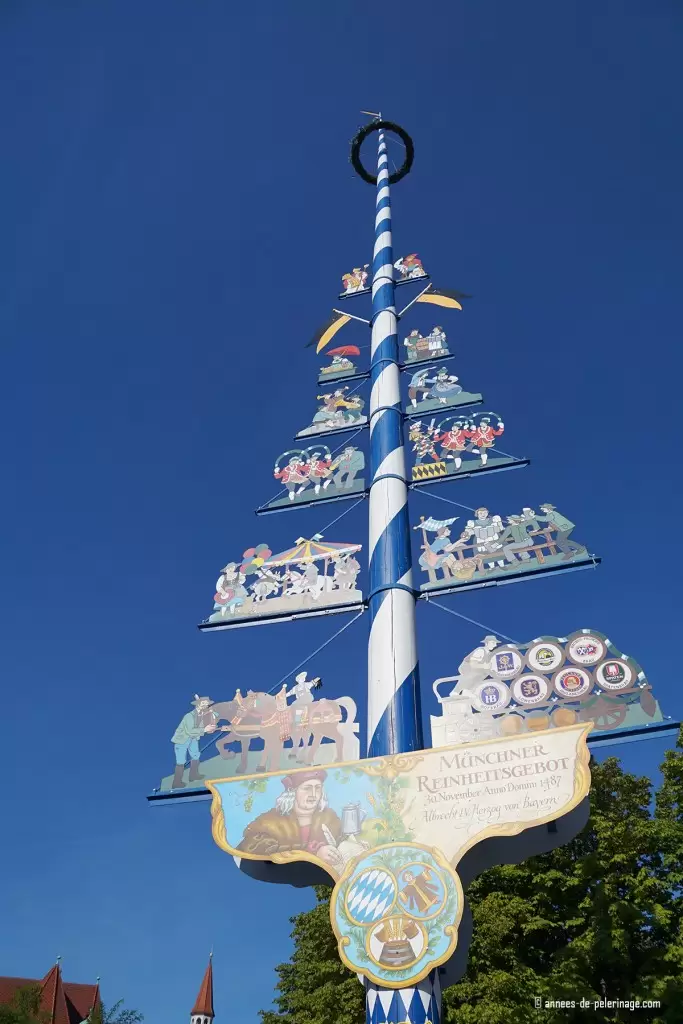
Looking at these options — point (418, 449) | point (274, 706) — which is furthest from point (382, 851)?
point (418, 449)

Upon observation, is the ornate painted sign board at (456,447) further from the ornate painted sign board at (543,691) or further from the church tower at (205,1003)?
the church tower at (205,1003)

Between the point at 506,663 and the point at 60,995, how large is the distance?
138 feet

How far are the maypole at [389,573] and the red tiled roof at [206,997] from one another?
43731 mm

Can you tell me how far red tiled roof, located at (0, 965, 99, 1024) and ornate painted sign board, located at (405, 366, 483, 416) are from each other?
34533mm

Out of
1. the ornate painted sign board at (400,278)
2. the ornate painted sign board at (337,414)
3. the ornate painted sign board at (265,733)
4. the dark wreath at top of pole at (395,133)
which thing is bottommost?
the ornate painted sign board at (265,733)

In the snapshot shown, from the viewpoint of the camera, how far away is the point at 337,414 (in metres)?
13.3

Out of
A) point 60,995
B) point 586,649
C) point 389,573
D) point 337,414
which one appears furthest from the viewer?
point 60,995

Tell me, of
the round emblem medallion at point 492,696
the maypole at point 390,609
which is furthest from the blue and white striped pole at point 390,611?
the round emblem medallion at point 492,696

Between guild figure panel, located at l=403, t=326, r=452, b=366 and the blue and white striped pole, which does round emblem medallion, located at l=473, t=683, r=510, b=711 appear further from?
guild figure panel, located at l=403, t=326, r=452, b=366

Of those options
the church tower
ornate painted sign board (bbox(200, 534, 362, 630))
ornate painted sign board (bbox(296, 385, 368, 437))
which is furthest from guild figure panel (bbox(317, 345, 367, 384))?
the church tower

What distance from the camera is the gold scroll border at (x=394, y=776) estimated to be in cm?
708

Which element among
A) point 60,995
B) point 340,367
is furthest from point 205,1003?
point 340,367

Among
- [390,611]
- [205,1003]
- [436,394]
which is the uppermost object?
[436,394]

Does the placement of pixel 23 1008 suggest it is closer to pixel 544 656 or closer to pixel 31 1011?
pixel 31 1011
